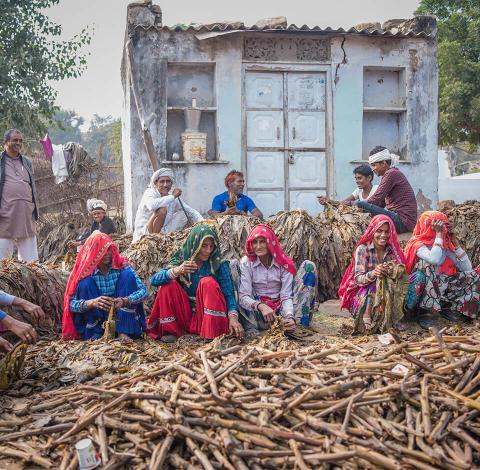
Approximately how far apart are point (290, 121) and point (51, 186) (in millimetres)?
5322

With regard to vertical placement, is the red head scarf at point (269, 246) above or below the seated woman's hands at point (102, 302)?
above

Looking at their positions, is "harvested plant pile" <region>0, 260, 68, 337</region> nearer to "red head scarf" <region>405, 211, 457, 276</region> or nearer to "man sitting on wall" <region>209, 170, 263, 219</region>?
"man sitting on wall" <region>209, 170, 263, 219</region>

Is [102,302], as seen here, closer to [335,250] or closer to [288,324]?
[288,324]

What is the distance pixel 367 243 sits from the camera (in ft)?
21.2

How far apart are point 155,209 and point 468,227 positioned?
4.26 meters

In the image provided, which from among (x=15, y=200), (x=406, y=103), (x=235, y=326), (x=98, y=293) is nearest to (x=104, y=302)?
(x=98, y=293)

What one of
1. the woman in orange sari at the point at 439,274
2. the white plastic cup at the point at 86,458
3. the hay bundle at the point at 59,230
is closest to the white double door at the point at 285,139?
the hay bundle at the point at 59,230

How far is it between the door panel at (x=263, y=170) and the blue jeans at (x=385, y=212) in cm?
340

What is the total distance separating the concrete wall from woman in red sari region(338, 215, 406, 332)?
4809mm

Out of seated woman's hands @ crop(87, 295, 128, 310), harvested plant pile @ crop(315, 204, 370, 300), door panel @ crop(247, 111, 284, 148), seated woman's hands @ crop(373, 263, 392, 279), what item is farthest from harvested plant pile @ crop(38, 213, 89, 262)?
seated woman's hands @ crop(373, 263, 392, 279)

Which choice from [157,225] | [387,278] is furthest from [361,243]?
[157,225]

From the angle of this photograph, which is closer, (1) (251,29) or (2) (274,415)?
(2) (274,415)

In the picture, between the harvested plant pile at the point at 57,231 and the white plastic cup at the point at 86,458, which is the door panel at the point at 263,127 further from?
the white plastic cup at the point at 86,458

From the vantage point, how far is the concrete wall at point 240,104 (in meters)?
10.8
